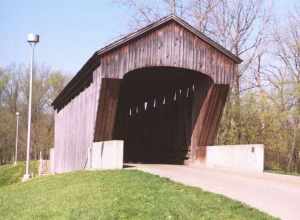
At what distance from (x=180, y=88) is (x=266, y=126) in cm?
960

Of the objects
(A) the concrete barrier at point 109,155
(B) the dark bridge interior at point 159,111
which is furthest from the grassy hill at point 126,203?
(B) the dark bridge interior at point 159,111

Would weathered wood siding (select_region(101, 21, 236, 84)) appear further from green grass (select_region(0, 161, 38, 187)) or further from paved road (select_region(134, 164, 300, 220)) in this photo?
green grass (select_region(0, 161, 38, 187))

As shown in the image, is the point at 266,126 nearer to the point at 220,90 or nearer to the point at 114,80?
the point at 220,90

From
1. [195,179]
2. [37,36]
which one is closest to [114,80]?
[195,179]

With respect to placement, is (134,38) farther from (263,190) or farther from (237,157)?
(263,190)

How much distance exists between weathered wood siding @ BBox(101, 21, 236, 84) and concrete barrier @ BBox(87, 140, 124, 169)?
2253 mm

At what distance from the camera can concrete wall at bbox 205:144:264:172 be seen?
14664 millimetres

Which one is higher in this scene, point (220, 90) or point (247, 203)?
point (220, 90)

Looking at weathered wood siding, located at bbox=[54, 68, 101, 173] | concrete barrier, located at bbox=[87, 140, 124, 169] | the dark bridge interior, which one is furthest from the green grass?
concrete barrier, located at bbox=[87, 140, 124, 169]

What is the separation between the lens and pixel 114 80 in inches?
642

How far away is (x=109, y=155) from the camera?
1538cm

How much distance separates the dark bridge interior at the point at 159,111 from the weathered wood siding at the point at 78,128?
210 centimetres

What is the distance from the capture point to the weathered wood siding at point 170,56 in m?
16.4

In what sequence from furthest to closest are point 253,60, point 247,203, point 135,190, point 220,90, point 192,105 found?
point 253,60 < point 192,105 < point 220,90 < point 135,190 < point 247,203
